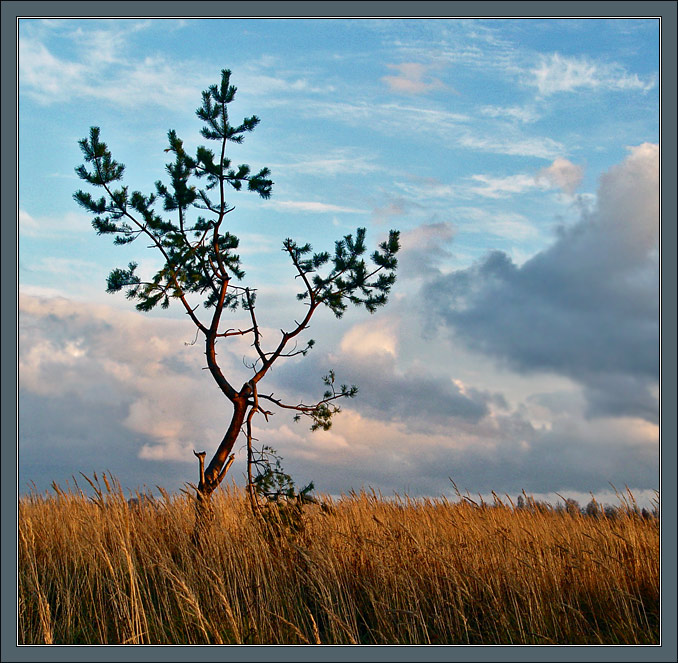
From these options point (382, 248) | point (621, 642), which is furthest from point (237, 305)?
point (621, 642)

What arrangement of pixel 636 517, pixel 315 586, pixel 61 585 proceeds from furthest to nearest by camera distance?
1. pixel 636 517
2. pixel 61 585
3. pixel 315 586

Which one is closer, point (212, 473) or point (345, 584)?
point (345, 584)

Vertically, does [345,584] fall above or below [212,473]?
below

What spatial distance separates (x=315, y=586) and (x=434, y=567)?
1059 mm

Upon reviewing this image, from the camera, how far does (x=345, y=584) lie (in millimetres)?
5883

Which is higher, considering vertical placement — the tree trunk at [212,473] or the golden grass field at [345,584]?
the tree trunk at [212,473]

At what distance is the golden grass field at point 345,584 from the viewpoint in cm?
521

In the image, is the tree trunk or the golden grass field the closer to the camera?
the golden grass field

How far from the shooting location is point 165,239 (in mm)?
7422

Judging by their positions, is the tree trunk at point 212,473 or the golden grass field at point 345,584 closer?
the golden grass field at point 345,584

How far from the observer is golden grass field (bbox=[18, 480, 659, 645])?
5.21 metres

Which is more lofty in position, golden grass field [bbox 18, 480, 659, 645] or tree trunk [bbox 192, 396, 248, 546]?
tree trunk [bbox 192, 396, 248, 546]

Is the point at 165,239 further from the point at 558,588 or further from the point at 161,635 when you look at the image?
the point at 558,588

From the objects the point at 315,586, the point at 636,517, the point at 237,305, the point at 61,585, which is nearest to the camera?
the point at 315,586
